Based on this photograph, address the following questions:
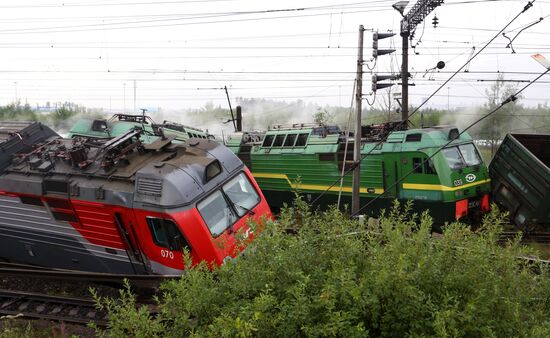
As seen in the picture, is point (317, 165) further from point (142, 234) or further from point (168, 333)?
point (168, 333)

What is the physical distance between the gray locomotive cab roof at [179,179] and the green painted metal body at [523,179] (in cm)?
824

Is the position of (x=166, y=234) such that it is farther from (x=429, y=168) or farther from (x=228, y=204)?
(x=429, y=168)

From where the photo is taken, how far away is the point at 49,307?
8812 mm

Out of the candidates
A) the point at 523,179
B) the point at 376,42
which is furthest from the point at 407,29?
the point at 523,179

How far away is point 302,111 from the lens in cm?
5666

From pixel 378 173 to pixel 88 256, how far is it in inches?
355

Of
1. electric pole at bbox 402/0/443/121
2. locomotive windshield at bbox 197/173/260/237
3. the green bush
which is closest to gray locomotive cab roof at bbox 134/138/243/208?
locomotive windshield at bbox 197/173/260/237

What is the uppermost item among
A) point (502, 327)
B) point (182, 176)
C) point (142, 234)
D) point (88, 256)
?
point (182, 176)

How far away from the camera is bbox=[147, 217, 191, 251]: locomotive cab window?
7785 mm

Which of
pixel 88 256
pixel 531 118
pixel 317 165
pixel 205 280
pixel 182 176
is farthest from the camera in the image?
pixel 531 118

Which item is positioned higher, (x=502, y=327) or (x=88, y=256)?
(x=502, y=327)

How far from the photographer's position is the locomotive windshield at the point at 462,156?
13.2 metres

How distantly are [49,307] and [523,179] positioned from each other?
40.5ft

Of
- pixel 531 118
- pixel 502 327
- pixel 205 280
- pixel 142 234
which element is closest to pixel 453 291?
pixel 502 327
